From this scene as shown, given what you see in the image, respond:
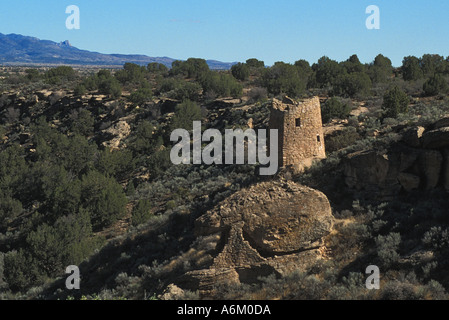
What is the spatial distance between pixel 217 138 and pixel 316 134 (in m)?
19.7

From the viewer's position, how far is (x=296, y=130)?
Answer: 1827 cm

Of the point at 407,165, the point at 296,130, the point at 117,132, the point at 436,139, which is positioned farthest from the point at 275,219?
the point at 117,132

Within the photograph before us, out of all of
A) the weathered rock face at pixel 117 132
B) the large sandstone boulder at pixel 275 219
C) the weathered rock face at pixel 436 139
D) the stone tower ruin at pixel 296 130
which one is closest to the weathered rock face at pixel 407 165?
the weathered rock face at pixel 436 139

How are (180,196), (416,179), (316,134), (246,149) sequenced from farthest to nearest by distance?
1. (246,149)
2. (180,196)
3. (316,134)
4. (416,179)

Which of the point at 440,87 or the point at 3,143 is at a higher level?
the point at 440,87

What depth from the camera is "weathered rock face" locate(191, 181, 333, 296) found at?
12914 millimetres

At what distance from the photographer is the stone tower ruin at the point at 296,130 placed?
18203 millimetres

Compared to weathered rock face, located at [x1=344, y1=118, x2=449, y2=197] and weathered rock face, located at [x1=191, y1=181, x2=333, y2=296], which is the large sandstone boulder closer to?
weathered rock face, located at [x1=191, y1=181, x2=333, y2=296]

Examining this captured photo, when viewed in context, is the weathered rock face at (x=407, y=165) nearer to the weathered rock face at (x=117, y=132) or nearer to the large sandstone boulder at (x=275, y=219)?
the large sandstone boulder at (x=275, y=219)

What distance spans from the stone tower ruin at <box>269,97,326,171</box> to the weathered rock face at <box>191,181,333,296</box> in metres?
4.86

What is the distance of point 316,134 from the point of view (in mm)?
19031

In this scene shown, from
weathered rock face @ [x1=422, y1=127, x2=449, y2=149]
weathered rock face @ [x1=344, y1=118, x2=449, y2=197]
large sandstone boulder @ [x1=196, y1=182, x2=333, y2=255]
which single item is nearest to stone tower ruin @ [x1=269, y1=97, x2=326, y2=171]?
weathered rock face @ [x1=344, y1=118, x2=449, y2=197]
